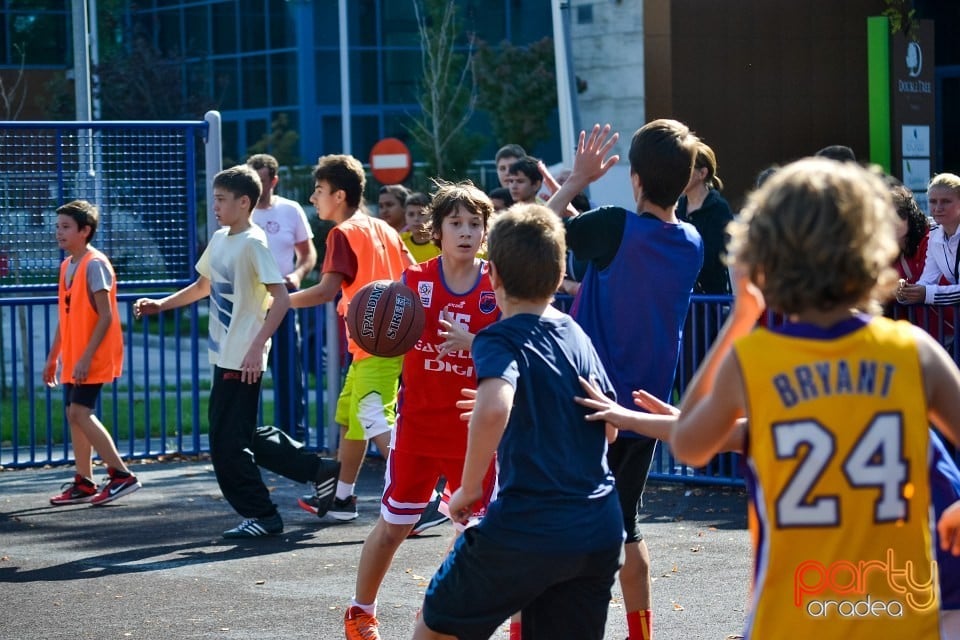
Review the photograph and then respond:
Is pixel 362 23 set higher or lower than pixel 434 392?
higher

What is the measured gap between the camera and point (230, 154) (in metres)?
35.7

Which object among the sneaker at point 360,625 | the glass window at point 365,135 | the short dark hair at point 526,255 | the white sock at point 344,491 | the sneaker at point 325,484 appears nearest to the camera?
the short dark hair at point 526,255

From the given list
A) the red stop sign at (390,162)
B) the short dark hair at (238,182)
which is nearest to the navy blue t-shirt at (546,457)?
the short dark hair at (238,182)

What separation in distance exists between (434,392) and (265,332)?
225cm

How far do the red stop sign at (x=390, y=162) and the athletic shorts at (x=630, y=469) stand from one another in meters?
18.9

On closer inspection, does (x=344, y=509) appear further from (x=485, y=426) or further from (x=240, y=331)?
(x=485, y=426)

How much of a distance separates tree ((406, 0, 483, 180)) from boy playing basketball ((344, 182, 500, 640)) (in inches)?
828

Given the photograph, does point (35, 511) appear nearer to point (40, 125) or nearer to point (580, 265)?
point (40, 125)

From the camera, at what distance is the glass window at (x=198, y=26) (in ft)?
118

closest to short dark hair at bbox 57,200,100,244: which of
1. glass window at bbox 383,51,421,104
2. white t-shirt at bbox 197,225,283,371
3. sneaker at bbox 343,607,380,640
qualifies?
white t-shirt at bbox 197,225,283,371

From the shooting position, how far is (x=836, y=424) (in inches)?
117

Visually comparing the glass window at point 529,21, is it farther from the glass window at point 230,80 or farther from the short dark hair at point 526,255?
the short dark hair at point 526,255

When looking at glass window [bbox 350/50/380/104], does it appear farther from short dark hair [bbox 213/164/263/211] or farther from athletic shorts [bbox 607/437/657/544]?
athletic shorts [bbox 607/437/657/544]

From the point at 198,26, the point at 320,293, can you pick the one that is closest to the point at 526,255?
the point at 320,293
